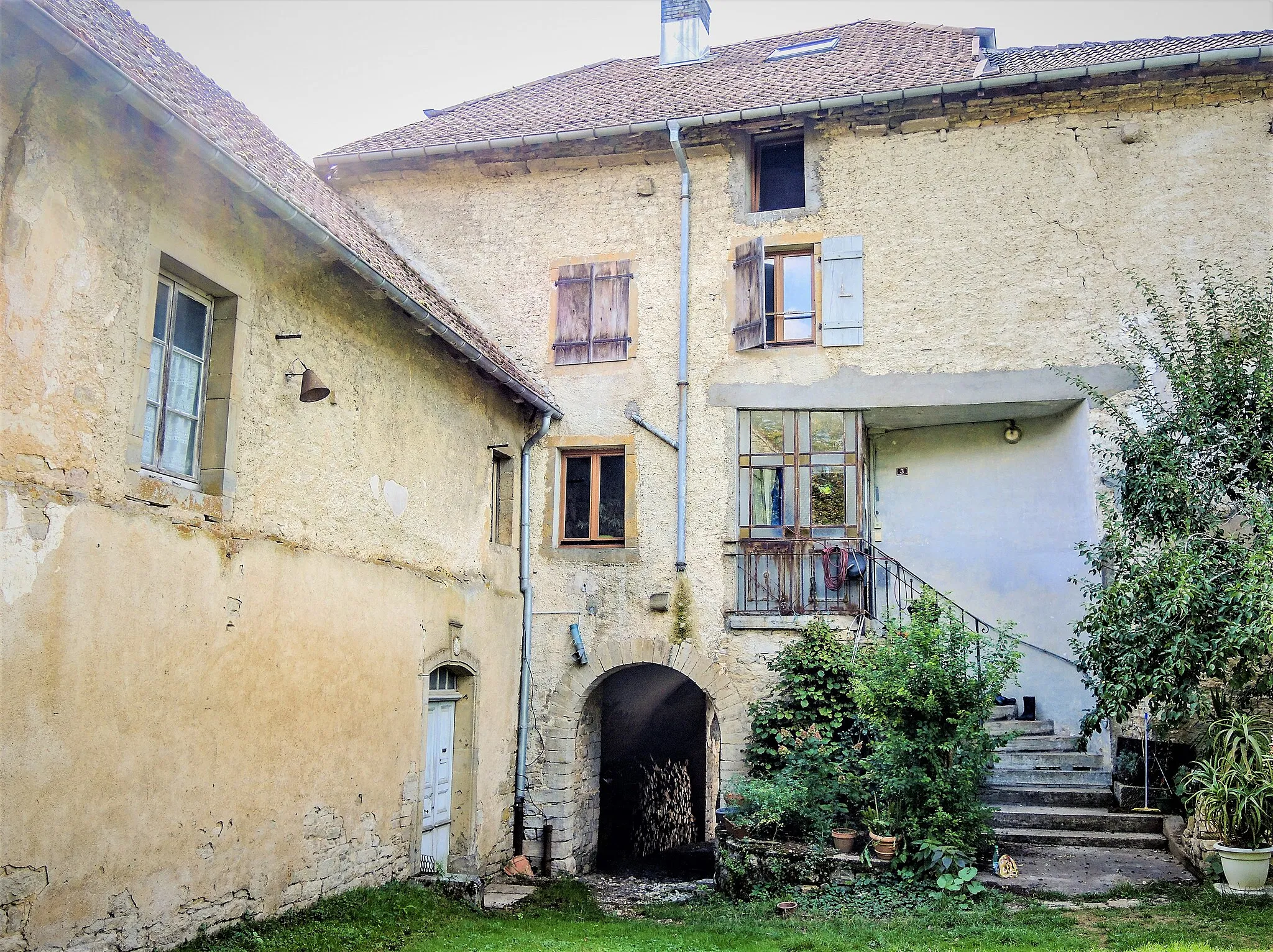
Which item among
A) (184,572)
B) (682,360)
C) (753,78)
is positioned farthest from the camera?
(753,78)

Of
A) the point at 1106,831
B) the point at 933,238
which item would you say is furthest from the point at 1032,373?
the point at 1106,831

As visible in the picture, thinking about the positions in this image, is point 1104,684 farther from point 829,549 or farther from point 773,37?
point 773,37

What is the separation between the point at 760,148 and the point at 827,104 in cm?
116

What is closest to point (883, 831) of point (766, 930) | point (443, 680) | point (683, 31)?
point (766, 930)

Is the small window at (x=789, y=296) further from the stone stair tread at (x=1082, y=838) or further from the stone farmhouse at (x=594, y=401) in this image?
the stone stair tread at (x=1082, y=838)

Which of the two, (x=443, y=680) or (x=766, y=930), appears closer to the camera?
(x=766, y=930)

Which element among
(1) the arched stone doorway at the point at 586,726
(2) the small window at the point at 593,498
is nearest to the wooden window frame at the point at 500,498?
(2) the small window at the point at 593,498

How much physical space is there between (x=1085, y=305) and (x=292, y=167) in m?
7.81

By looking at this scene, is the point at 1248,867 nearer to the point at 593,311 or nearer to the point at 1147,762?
the point at 1147,762

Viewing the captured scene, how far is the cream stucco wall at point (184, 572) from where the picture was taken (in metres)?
5.15

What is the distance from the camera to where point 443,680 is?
967 cm

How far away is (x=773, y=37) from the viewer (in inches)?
572

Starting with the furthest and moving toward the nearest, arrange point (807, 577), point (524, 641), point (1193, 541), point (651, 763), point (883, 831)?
point (651, 763) < point (524, 641) < point (807, 577) < point (883, 831) < point (1193, 541)

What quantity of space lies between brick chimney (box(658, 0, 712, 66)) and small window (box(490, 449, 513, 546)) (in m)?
6.46
